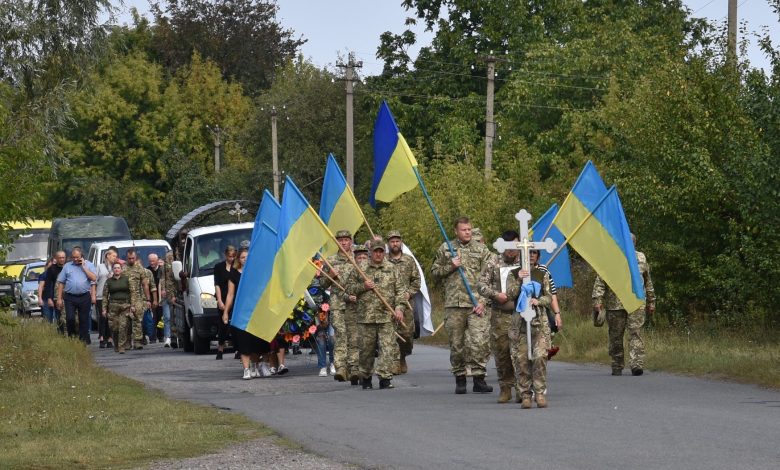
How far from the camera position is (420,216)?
39.7 m

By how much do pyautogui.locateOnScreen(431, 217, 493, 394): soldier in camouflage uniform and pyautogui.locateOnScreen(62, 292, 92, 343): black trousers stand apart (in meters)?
11.9

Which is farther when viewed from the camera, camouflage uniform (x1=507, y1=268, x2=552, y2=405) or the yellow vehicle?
the yellow vehicle

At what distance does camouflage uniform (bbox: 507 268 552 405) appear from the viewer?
50.7 feet

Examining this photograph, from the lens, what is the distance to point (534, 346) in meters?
15.6

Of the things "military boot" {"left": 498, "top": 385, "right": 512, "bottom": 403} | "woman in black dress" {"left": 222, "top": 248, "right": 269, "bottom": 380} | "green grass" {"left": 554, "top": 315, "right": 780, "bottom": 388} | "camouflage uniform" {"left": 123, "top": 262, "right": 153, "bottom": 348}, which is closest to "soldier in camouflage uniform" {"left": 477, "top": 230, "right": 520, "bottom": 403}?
"military boot" {"left": 498, "top": 385, "right": 512, "bottom": 403}

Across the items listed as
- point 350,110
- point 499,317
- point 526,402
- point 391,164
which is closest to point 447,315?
point 499,317

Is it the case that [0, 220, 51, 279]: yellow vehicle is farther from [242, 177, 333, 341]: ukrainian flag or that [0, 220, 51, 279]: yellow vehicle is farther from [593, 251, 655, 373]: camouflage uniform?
[593, 251, 655, 373]: camouflage uniform

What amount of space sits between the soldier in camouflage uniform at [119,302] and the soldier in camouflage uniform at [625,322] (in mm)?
10998

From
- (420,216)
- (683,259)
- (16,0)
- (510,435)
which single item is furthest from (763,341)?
(16,0)

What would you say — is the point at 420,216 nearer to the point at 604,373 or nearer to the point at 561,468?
the point at 604,373

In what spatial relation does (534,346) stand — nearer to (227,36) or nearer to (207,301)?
(207,301)

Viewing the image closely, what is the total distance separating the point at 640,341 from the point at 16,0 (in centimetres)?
2120

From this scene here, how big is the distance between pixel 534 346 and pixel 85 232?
28.8 metres

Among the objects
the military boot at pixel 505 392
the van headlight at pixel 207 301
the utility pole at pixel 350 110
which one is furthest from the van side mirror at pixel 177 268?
the utility pole at pixel 350 110
